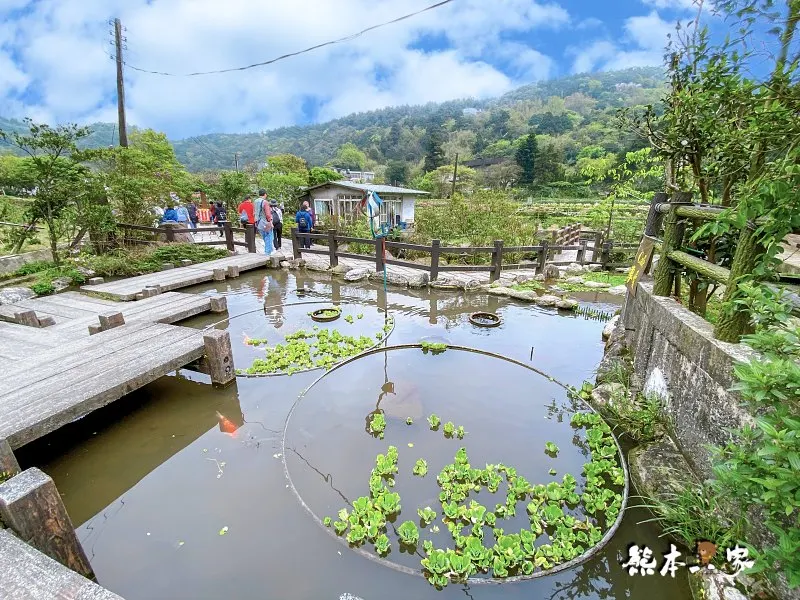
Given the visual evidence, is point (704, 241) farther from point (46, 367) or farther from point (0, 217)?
point (0, 217)

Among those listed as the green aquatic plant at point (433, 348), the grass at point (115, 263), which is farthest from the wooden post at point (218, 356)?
the grass at point (115, 263)

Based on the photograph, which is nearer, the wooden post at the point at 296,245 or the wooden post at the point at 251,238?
the wooden post at the point at 296,245

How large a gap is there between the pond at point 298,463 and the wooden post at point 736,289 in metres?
1.59

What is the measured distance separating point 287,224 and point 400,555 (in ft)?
62.3

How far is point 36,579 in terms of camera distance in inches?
71.8

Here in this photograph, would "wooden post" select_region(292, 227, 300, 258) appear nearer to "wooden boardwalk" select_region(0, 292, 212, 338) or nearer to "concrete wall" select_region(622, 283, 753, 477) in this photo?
"wooden boardwalk" select_region(0, 292, 212, 338)

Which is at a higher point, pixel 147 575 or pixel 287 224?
pixel 287 224

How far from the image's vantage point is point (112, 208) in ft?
34.1

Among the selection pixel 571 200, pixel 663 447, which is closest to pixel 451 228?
pixel 663 447

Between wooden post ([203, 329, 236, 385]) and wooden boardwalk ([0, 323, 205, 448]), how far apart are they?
14cm

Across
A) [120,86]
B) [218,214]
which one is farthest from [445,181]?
[120,86]

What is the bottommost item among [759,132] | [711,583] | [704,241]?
[711,583]

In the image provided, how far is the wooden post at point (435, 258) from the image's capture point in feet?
29.1

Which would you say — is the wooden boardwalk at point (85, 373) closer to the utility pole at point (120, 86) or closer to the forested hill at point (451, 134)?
the utility pole at point (120, 86)
